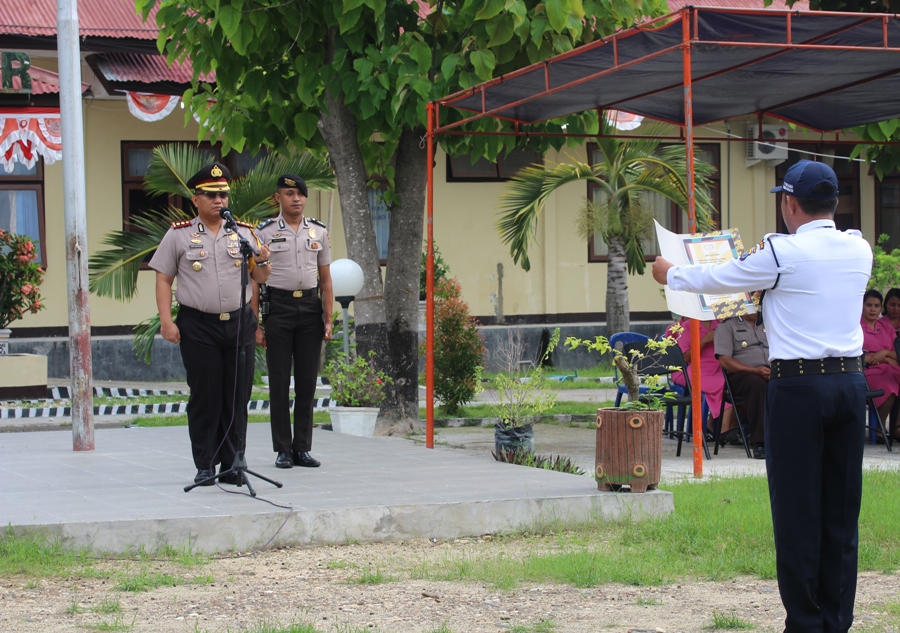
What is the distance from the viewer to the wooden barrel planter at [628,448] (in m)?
7.73

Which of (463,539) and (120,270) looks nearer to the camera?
(463,539)

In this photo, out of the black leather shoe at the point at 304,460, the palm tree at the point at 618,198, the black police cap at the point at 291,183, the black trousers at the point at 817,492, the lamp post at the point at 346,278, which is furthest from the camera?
the palm tree at the point at 618,198

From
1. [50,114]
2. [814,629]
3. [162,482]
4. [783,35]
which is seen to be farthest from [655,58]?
[50,114]

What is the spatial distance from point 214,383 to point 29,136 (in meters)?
9.81

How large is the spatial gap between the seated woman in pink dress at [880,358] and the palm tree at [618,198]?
4.93 meters

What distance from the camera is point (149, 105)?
1778cm

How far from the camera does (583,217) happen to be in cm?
2016

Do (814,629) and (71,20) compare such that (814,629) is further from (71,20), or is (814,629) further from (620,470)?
(71,20)

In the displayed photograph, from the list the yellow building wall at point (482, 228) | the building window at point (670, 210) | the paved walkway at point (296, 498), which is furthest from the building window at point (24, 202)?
the building window at point (670, 210)

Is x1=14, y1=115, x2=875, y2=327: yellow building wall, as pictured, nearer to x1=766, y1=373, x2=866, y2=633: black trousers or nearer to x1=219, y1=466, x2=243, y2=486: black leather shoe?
x1=219, y1=466, x2=243, y2=486: black leather shoe

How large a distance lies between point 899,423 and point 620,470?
17.2ft

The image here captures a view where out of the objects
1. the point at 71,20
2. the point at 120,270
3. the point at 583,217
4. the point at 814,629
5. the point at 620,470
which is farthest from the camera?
the point at 583,217

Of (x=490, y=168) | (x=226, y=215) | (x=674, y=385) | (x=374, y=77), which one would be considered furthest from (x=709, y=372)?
(x=490, y=168)

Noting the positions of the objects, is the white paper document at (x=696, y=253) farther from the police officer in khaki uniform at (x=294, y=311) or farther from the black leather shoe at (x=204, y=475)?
the black leather shoe at (x=204, y=475)
